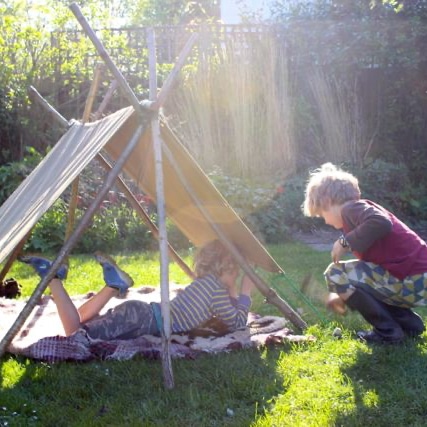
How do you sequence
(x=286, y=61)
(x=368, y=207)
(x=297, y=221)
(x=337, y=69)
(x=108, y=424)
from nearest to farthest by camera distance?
1. (x=108, y=424)
2. (x=368, y=207)
3. (x=297, y=221)
4. (x=286, y=61)
5. (x=337, y=69)

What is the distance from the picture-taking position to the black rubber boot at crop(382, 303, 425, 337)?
409 cm

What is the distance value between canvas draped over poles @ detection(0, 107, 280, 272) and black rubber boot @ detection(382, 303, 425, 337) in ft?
2.59

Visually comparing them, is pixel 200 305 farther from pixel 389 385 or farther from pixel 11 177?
pixel 11 177

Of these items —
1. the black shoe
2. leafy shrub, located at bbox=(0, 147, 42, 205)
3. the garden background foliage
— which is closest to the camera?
the black shoe

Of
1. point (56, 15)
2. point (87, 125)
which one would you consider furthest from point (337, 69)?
point (87, 125)

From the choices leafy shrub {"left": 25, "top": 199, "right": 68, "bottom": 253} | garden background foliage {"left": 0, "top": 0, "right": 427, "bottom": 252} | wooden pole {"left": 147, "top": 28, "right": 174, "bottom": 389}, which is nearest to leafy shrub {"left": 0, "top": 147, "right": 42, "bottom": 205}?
garden background foliage {"left": 0, "top": 0, "right": 427, "bottom": 252}

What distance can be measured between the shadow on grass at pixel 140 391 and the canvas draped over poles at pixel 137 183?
0.71 meters

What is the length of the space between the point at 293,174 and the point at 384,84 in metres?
2.71

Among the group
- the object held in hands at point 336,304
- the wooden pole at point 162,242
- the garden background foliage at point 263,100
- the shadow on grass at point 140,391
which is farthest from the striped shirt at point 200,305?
the garden background foliage at point 263,100

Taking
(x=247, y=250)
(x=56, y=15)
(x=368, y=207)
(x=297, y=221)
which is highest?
(x=56, y=15)

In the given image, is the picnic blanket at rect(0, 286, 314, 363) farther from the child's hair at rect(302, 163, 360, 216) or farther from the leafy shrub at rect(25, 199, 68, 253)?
the leafy shrub at rect(25, 199, 68, 253)

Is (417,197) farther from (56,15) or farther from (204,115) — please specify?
(56,15)

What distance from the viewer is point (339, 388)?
131 inches

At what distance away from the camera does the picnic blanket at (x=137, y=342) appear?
3.78 meters
